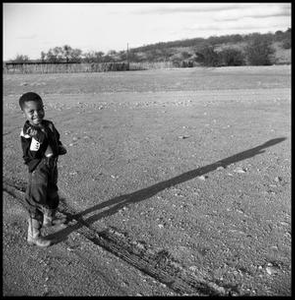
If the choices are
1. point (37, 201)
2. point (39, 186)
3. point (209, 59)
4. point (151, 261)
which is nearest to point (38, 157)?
point (39, 186)

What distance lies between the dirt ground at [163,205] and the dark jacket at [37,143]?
736 mm

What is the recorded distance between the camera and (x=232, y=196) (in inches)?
211

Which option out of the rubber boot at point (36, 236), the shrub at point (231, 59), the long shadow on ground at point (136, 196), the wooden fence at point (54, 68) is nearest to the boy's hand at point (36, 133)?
the rubber boot at point (36, 236)

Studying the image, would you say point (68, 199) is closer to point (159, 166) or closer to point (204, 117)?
point (159, 166)

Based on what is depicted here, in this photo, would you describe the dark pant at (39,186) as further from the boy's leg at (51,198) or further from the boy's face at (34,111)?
the boy's face at (34,111)

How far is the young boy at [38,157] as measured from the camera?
409cm

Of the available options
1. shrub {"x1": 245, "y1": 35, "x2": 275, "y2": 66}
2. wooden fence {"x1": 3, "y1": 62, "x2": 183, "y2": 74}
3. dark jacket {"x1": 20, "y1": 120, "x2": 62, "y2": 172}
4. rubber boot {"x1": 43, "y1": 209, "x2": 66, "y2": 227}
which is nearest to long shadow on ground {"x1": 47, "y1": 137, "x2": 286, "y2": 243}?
rubber boot {"x1": 43, "y1": 209, "x2": 66, "y2": 227}

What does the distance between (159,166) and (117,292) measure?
3.20 m

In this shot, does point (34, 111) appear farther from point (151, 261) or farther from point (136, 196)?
point (136, 196)

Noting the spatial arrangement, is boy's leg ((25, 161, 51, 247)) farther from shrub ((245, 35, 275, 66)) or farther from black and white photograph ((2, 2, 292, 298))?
shrub ((245, 35, 275, 66))

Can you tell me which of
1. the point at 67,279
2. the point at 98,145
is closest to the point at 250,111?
the point at 98,145

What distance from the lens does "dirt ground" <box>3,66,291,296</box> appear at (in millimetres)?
3678

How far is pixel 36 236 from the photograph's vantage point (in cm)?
422

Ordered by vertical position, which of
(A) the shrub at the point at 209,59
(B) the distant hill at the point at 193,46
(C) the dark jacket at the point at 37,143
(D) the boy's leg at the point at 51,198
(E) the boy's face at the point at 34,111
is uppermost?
→ (B) the distant hill at the point at 193,46
